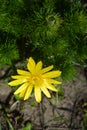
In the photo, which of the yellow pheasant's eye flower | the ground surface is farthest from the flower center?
the ground surface

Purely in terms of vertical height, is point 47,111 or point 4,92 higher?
point 4,92

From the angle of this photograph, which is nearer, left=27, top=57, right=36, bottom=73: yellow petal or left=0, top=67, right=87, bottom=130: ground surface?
left=27, top=57, right=36, bottom=73: yellow petal

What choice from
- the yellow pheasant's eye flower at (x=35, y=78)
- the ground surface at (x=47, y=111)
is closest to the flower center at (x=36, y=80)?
the yellow pheasant's eye flower at (x=35, y=78)

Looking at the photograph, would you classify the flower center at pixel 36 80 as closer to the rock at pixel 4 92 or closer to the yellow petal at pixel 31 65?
the yellow petal at pixel 31 65

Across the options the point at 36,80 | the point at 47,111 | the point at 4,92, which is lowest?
the point at 47,111

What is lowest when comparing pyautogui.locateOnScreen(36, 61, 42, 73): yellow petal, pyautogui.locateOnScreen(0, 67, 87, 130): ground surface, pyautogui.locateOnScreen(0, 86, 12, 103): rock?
pyautogui.locateOnScreen(0, 67, 87, 130): ground surface

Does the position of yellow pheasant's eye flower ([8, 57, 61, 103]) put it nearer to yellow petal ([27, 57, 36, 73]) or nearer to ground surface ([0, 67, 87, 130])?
yellow petal ([27, 57, 36, 73])

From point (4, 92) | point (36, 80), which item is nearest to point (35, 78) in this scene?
point (36, 80)

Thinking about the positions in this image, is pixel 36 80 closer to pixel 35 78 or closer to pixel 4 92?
pixel 35 78
